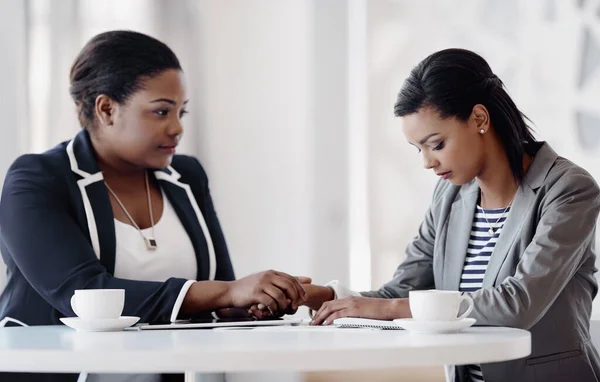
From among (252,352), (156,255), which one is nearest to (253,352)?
(252,352)

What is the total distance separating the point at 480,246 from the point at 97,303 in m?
0.97

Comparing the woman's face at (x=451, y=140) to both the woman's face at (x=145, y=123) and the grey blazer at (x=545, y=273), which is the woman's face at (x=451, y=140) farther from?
the woman's face at (x=145, y=123)

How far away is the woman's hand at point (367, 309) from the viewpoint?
68.6 inches

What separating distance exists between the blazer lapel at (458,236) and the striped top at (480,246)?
19 mm

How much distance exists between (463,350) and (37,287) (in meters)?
1.12

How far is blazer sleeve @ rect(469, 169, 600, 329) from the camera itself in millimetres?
1763

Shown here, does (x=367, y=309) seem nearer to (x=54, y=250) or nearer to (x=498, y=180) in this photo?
(x=498, y=180)

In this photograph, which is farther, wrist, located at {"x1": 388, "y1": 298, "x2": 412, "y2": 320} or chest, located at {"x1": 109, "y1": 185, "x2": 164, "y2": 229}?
chest, located at {"x1": 109, "y1": 185, "x2": 164, "y2": 229}

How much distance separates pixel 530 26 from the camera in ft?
11.7

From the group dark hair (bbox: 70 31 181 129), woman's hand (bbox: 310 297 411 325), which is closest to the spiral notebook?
woman's hand (bbox: 310 297 411 325)

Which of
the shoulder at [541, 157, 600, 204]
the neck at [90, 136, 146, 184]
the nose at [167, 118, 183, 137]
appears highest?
the nose at [167, 118, 183, 137]

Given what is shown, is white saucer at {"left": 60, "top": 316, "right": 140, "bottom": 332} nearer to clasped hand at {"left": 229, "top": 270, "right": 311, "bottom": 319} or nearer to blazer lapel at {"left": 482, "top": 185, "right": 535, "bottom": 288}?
clasped hand at {"left": 229, "top": 270, "right": 311, "bottom": 319}

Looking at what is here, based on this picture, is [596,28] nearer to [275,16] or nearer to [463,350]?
[275,16]

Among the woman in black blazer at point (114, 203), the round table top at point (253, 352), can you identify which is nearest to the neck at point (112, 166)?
the woman in black blazer at point (114, 203)
